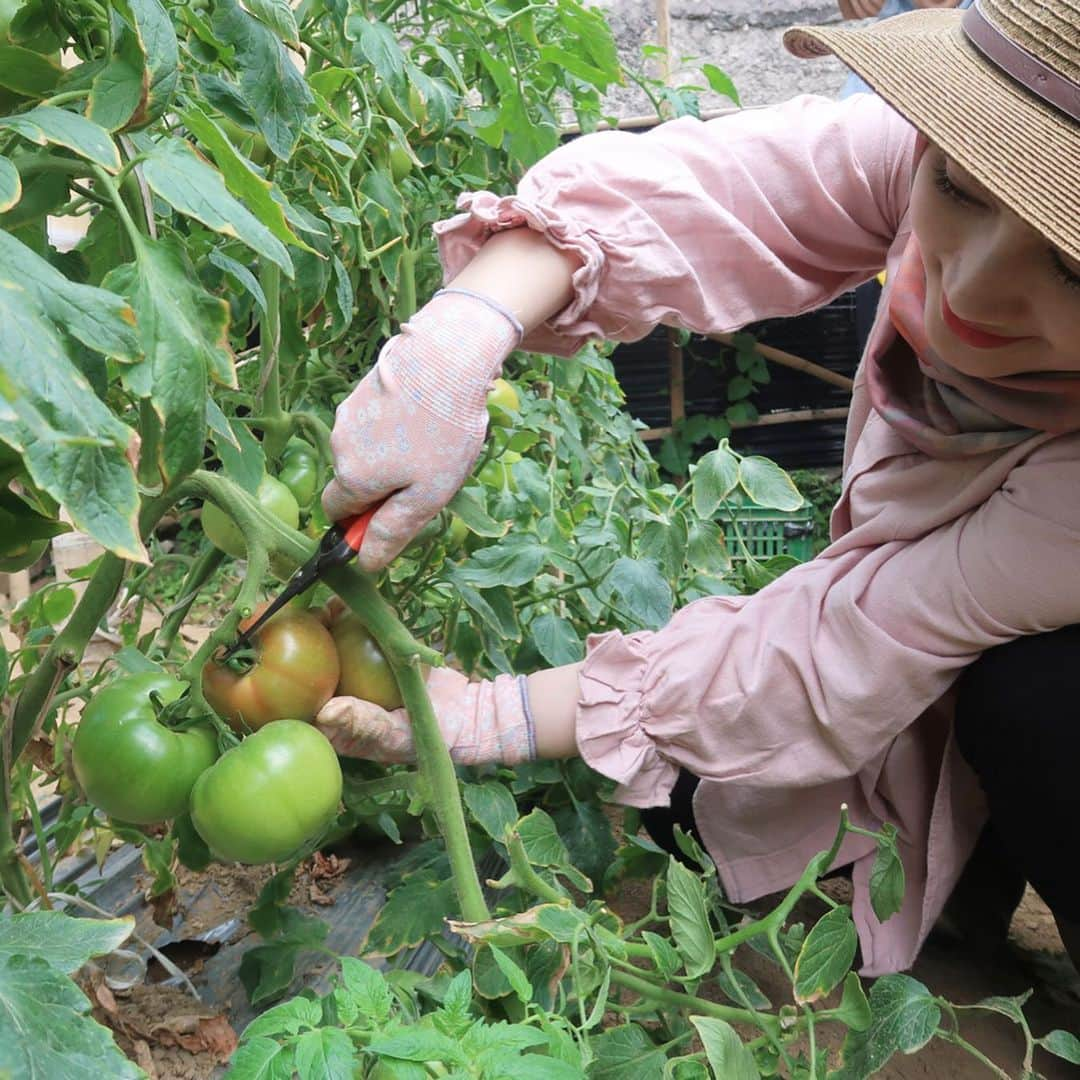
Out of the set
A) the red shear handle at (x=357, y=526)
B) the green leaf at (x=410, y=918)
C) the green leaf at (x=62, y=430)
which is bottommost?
the green leaf at (x=410, y=918)

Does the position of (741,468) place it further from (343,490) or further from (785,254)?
(343,490)

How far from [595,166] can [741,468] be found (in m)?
0.37

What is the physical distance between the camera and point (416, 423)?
0.68m

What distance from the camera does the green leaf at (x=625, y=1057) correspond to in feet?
2.06

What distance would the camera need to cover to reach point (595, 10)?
1.20m

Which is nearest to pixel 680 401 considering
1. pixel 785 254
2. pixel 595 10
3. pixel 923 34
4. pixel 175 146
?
pixel 595 10

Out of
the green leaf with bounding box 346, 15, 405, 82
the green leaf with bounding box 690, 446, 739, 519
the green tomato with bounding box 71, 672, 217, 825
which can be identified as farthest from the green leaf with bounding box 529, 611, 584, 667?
the green leaf with bounding box 346, 15, 405, 82

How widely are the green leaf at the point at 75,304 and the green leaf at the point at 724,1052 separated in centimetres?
50

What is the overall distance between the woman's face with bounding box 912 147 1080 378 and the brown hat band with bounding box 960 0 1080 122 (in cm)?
6

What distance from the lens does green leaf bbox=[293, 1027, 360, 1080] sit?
436 mm

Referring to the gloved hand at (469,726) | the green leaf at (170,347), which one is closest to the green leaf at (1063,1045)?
the gloved hand at (469,726)

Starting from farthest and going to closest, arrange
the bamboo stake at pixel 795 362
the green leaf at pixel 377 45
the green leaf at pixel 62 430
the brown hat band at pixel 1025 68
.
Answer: the bamboo stake at pixel 795 362 < the green leaf at pixel 377 45 < the brown hat band at pixel 1025 68 < the green leaf at pixel 62 430

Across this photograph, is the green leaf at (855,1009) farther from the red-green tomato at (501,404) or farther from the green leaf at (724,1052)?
the red-green tomato at (501,404)

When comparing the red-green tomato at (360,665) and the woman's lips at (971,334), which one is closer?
the woman's lips at (971,334)
